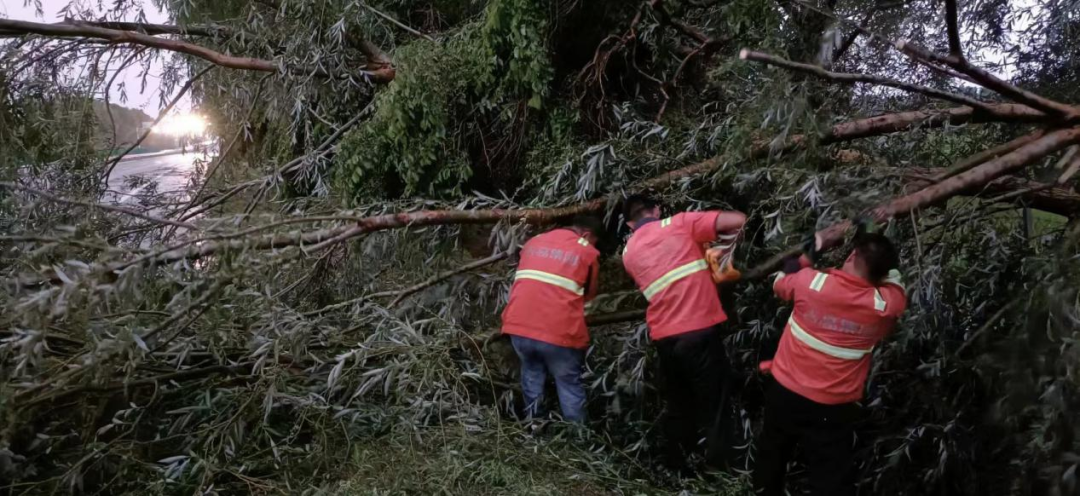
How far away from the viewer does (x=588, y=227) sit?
3797mm

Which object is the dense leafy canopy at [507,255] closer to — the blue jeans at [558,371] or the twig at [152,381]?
the twig at [152,381]

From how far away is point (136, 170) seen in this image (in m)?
6.54

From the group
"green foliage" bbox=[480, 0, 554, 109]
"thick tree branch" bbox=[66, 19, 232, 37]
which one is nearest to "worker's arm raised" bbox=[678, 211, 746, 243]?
"green foliage" bbox=[480, 0, 554, 109]

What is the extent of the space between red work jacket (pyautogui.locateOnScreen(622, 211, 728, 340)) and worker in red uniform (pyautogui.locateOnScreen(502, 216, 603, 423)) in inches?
17.1

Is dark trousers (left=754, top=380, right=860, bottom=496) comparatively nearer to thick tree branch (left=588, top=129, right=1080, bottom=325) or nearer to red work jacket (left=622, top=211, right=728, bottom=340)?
red work jacket (left=622, top=211, right=728, bottom=340)

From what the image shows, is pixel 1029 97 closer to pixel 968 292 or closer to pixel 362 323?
pixel 968 292

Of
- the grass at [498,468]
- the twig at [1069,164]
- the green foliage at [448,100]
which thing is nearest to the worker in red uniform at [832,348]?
the grass at [498,468]

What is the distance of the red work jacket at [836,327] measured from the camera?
2.78m

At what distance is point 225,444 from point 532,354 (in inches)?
57.1

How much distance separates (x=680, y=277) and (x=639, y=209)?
0.49 metres

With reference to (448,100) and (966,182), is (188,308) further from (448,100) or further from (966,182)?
(966,182)

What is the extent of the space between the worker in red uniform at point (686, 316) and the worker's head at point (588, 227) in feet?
1.32

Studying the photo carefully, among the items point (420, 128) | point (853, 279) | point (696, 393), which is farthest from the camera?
point (420, 128)

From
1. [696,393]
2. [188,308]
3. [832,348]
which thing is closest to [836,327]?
[832,348]
